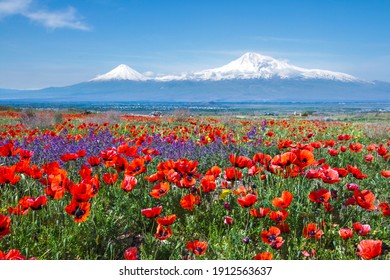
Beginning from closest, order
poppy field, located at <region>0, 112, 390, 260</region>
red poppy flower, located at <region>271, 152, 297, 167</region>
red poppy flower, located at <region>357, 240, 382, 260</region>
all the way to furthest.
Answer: red poppy flower, located at <region>357, 240, 382, 260</region>, poppy field, located at <region>0, 112, 390, 260</region>, red poppy flower, located at <region>271, 152, 297, 167</region>

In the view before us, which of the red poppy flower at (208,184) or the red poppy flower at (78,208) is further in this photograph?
the red poppy flower at (208,184)

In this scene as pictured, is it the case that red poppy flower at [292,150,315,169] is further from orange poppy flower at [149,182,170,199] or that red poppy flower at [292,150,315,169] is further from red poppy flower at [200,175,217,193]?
orange poppy flower at [149,182,170,199]

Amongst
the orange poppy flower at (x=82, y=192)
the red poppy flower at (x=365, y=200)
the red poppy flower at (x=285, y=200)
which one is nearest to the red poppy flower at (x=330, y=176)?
the red poppy flower at (x=365, y=200)

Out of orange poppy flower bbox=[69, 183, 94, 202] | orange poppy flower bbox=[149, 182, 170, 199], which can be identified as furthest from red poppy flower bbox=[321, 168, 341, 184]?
orange poppy flower bbox=[69, 183, 94, 202]

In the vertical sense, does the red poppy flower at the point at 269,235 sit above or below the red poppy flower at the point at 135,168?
below

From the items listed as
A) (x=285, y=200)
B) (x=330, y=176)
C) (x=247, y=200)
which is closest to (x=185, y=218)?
(x=247, y=200)

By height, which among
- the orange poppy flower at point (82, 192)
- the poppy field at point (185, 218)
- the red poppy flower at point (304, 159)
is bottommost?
the poppy field at point (185, 218)

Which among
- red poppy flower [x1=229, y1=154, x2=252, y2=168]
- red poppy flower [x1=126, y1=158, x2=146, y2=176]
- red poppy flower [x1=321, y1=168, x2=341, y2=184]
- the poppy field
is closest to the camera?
the poppy field

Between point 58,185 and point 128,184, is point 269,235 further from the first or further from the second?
point 58,185

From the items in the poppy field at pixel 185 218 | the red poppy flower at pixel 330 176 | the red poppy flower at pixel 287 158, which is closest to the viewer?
the poppy field at pixel 185 218

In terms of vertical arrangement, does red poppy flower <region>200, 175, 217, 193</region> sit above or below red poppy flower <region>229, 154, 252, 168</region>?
below

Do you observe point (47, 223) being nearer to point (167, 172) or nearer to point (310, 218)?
point (167, 172)

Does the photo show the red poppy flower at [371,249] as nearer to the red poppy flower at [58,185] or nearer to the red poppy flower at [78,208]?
the red poppy flower at [78,208]

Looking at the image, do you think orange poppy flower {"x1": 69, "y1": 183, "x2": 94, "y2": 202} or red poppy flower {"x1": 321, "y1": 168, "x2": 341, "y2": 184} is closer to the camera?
orange poppy flower {"x1": 69, "y1": 183, "x2": 94, "y2": 202}
